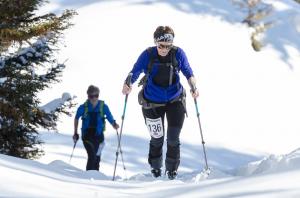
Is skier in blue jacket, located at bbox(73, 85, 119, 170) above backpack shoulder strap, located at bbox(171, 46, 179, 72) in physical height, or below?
below

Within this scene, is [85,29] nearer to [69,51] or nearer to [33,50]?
[69,51]

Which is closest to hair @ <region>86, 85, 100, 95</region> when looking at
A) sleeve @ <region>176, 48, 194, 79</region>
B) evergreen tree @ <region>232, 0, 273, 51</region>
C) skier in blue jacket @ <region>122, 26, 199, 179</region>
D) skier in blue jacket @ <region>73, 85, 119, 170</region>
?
skier in blue jacket @ <region>73, 85, 119, 170</region>

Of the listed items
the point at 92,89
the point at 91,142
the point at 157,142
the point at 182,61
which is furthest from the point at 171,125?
the point at 91,142

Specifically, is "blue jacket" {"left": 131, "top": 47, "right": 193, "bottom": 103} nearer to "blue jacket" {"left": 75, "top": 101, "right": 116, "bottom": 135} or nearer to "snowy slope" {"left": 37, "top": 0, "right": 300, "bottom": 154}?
"blue jacket" {"left": 75, "top": 101, "right": 116, "bottom": 135}

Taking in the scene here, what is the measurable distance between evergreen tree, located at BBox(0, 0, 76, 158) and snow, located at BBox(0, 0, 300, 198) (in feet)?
0.74

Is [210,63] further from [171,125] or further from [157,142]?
[171,125]

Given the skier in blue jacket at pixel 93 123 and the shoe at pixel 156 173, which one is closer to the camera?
the shoe at pixel 156 173

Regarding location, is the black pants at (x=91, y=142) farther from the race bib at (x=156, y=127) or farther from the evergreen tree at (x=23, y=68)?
the race bib at (x=156, y=127)

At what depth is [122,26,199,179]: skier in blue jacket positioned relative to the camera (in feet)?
28.4

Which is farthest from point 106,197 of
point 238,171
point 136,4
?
point 136,4

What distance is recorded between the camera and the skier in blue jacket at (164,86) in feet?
28.4

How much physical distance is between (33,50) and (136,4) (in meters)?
18.8

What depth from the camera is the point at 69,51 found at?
24078 mm

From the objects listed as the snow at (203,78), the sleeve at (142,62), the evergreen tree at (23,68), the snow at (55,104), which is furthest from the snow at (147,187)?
the snow at (55,104)
